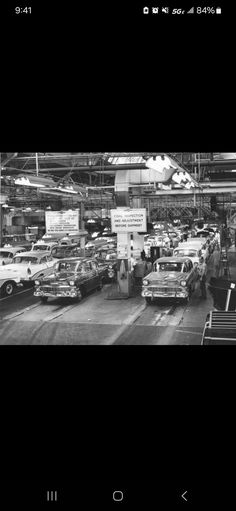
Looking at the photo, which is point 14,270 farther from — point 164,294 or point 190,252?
point 190,252

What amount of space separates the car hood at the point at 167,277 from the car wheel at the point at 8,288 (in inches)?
148

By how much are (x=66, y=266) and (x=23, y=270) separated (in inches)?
64.7

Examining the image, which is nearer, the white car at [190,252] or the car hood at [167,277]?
the car hood at [167,277]

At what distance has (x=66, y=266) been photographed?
10.8m

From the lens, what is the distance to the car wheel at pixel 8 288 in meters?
10.9

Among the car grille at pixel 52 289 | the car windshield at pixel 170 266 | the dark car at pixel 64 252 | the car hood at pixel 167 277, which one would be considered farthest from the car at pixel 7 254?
the car hood at pixel 167 277

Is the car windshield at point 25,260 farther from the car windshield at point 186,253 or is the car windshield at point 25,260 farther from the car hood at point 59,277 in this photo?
the car windshield at point 186,253

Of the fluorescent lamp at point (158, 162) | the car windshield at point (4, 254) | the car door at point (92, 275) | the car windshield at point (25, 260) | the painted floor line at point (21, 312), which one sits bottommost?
the painted floor line at point (21, 312)

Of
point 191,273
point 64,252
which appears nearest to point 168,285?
point 191,273
